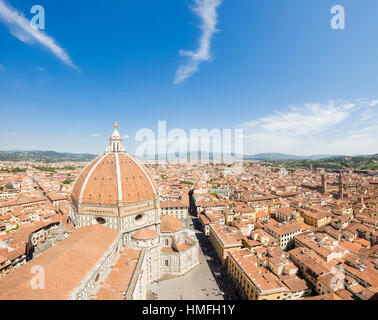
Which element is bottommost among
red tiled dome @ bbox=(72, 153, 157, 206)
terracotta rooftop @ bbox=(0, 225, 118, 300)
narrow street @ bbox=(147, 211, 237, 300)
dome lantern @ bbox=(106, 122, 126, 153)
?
narrow street @ bbox=(147, 211, 237, 300)

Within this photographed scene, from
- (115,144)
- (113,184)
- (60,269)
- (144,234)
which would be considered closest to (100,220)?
(113,184)

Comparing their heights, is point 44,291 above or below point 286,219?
above

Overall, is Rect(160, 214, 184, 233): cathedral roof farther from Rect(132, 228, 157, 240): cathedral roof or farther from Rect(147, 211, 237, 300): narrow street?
Rect(147, 211, 237, 300): narrow street

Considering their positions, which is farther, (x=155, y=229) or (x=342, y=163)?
(x=342, y=163)

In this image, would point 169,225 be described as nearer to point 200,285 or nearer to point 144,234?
point 144,234

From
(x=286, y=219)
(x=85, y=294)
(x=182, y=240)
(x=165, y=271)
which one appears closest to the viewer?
(x=85, y=294)

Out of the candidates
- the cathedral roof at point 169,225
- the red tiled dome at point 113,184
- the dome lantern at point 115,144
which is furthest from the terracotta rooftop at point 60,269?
the dome lantern at point 115,144

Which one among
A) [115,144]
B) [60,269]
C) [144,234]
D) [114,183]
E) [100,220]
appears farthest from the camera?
[115,144]

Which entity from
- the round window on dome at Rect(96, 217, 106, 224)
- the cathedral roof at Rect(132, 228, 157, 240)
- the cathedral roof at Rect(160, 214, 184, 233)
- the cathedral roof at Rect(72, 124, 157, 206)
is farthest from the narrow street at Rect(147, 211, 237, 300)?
the cathedral roof at Rect(72, 124, 157, 206)
